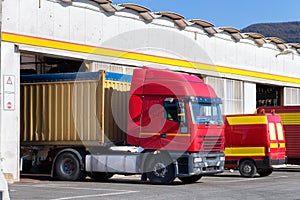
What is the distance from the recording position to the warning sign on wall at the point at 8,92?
2162 cm

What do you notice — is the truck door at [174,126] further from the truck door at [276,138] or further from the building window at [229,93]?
the building window at [229,93]

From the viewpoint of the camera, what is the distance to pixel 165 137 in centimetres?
2016

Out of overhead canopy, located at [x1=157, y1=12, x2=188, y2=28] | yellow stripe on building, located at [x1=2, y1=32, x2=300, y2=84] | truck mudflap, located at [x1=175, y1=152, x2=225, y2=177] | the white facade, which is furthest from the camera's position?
overhead canopy, located at [x1=157, y1=12, x2=188, y2=28]

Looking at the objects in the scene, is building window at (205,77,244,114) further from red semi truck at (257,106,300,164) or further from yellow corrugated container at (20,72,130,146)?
yellow corrugated container at (20,72,130,146)

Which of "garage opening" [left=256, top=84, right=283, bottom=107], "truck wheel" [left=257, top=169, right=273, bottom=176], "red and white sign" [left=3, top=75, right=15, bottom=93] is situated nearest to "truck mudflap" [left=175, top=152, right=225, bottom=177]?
"truck wheel" [left=257, top=169, right=273, bottom=176]

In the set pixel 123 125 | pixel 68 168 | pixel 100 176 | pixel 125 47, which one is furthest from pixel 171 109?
pixel 125 47

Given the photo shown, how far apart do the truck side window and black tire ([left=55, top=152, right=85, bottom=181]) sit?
146 inches

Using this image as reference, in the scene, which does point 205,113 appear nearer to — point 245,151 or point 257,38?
point 245,151

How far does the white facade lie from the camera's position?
21.9 m

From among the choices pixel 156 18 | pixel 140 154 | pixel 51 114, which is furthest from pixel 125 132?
pixel 156 18

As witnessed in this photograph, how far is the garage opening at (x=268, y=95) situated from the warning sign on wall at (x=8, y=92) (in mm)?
21086

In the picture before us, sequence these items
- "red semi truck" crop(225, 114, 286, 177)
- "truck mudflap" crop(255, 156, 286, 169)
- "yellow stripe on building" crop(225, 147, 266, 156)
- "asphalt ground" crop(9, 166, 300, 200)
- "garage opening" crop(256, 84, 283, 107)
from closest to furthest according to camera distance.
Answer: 1. "asphalt ground" crop(9, 166, 300, 200)
2. "truck mudflap" crop(255, 156, 286, 169)
3. "red semi truck" crop(225, 114, 286, 177)
4. "yellow stripe on building" crop(225, 147, 266, 156)
5. "garage opening" crop(256, 84, 283, 107)

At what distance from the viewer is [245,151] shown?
2442 centimetres

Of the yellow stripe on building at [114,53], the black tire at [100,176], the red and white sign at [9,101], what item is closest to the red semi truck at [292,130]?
the yellow stripe on building at [114,53]
